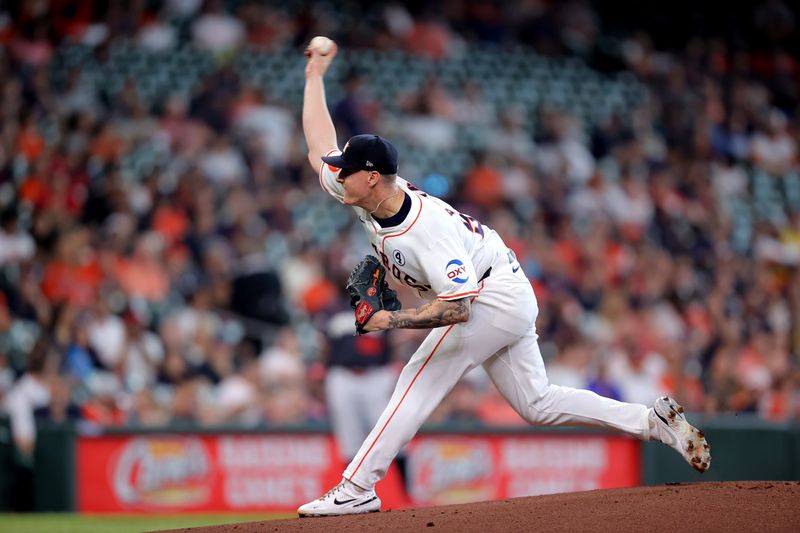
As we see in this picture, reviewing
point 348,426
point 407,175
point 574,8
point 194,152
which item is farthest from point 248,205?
point 574,8

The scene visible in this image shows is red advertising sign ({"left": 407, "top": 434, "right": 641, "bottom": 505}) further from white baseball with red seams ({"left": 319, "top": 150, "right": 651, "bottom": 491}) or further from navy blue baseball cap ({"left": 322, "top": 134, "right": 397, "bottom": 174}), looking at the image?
navy blue baseball cap ({"left": 322, "top": 134, "right": 397, "bottom": 174})

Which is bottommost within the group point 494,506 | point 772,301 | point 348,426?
point 772,301

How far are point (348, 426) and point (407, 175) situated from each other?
4.59 meters

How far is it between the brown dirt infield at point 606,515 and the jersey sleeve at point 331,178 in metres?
1.56

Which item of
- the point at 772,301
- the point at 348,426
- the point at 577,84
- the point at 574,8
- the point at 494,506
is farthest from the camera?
the point at 574,8

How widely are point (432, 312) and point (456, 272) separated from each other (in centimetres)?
21

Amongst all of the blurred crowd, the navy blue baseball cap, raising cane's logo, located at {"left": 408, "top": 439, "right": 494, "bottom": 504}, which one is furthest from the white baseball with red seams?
the blurred crowd

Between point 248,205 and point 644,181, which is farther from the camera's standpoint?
point 644,181

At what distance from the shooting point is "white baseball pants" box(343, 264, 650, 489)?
5480 mm

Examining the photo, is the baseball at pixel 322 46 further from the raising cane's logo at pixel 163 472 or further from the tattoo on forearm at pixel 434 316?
the raising cane's logo at pixel 163 472

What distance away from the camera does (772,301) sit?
13359 millimetres

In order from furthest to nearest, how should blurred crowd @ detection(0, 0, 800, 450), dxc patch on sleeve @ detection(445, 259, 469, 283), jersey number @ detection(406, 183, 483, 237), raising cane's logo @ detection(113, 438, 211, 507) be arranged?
blurred crowd @ detection(0, 0, 800, 450), raising cane's logo @ detection(113, 438, 211, 507), jersey number @ detection(406, 183, 483, 237), dxc patch on sleeve @ detection(445, 259, 469, 283)

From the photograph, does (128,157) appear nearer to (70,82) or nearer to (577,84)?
(70,82)

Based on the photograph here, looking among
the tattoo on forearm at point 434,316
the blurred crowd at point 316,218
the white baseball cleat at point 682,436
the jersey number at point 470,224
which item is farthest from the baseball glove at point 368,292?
the blurred crowd at point 316,218
